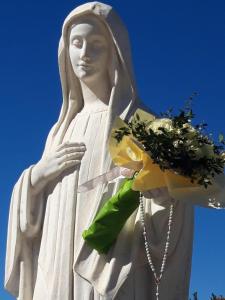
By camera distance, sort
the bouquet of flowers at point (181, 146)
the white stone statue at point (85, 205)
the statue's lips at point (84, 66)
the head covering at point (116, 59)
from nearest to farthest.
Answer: the bouquet of flowers at point (181, 146) → the white stone statue at point (85, 205) → the head covering at point (116, 59) → the statue's lips at point (84, 66)

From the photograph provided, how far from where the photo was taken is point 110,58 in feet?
25.9

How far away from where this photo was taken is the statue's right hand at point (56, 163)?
24.4 ft

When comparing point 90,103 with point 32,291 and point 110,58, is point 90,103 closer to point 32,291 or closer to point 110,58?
point 110,58

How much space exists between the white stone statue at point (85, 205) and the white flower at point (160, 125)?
0.58 metres

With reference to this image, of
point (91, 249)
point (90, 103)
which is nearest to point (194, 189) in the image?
point (91, 249)

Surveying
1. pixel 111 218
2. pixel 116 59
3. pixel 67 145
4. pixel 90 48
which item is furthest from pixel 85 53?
pixel 111 218

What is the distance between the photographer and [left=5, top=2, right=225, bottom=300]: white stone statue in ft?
22.3

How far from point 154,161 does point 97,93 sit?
76.6 inches

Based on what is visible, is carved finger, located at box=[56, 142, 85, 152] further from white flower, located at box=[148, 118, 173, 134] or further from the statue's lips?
white flower, located at box=[148, 118, 173, 134]

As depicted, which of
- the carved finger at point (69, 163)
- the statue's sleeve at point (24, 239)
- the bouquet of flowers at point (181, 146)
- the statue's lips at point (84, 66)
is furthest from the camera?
the statue's lips at point (84, 66)

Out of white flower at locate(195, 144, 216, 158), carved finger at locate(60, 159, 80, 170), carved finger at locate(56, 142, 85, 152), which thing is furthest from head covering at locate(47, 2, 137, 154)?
white flower at locate(195, 144, 216, 158)

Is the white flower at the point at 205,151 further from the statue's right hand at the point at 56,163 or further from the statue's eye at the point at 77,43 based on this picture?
the statue's eye at the point at 77,43

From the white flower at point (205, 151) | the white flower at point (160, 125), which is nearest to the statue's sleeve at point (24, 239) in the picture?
the white flower at point (160, 125)

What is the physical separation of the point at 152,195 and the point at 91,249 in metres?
0.85
